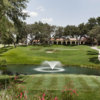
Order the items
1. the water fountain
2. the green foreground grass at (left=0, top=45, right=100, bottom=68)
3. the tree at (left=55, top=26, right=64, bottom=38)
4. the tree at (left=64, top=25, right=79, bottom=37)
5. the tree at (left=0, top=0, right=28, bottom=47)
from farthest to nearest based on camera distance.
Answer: the tree at (left=55, top=26, right=64, bottom=38) < the tree at (left=64, top=25, right=79, bottom=37) < the green foreground grass at (left=0, top=45, right=100, bottom=68) < the water fountain < the tree at (left=0, top=0, right=28, bottom=47)

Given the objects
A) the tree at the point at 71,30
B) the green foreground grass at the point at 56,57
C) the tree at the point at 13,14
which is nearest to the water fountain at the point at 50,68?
the green foreground grass at the point at 56,57

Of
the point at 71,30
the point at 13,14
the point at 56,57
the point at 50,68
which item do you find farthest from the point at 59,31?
the point at 13,14

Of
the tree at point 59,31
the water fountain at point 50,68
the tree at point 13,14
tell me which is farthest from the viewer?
the tree at point 59,31

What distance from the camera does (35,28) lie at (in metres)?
110

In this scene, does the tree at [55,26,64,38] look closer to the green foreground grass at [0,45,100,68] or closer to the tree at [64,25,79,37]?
the tree at [64,25,79,37]

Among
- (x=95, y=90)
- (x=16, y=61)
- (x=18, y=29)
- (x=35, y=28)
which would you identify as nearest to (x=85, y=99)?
(x=95, y=90)

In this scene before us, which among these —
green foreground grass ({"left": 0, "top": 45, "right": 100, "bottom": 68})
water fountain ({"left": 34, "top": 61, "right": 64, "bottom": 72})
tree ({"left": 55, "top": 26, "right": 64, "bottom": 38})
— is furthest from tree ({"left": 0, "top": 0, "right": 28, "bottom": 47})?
tree ({"left": 55, "top": 26, "right": 64, "bottom": 38})

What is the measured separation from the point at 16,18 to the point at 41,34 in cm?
9581

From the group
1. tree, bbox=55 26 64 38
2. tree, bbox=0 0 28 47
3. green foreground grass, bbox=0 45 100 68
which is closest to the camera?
tree, bbox=0 0 28 47

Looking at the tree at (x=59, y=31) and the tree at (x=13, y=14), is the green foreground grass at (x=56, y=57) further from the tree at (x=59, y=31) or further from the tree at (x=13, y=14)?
the tree at (x=59, y=31)

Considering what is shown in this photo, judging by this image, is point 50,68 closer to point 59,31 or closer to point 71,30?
point 71,30

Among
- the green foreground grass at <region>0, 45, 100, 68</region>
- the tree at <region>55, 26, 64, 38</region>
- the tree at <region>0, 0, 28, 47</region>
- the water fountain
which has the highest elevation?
the tree at <region>55, 26, 64, 38</region>

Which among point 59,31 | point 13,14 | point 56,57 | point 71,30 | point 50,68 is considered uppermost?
point 71,30

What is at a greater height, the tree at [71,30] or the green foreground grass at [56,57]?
the tree at [71,30]
